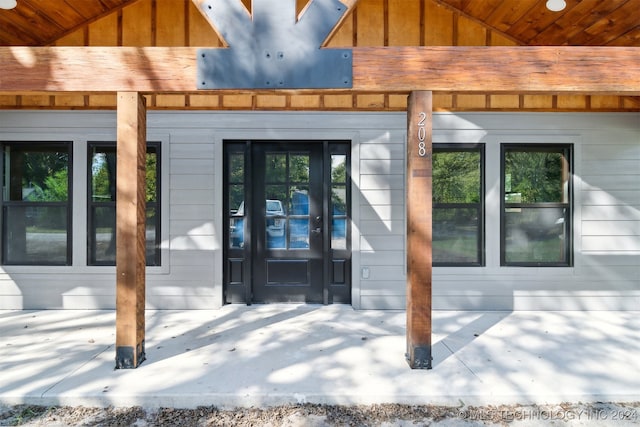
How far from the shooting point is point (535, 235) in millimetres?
4363

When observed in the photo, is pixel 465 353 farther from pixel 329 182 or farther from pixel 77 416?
pixel 77 416

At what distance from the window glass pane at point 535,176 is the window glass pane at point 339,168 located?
6.29 feet

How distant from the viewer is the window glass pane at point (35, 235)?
4.27 m

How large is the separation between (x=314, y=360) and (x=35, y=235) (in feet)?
12.2

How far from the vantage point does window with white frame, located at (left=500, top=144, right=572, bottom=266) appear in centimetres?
433

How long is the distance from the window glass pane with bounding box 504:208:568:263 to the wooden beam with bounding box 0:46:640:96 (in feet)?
6.25

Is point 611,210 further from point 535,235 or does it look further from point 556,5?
point 556,5

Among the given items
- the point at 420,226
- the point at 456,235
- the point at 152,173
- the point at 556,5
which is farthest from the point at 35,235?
the point at 556,5

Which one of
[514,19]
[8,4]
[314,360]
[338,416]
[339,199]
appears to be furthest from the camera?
[339,199]

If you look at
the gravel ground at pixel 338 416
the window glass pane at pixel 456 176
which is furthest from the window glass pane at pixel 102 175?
the window glass pane at pixel 456 176

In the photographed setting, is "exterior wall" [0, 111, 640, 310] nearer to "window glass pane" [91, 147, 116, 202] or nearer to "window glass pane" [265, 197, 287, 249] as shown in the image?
"window glass pane" [91, 147, 116, 202]

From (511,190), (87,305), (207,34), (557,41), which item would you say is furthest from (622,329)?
(87,305)

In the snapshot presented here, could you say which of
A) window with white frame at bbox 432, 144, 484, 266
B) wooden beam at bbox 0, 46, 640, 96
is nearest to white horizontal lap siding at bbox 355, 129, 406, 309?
window with white frame at bbox 432, 144, 484, 266

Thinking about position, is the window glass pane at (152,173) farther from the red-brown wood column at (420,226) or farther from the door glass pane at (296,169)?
the red-brown wood column at (420,226)
